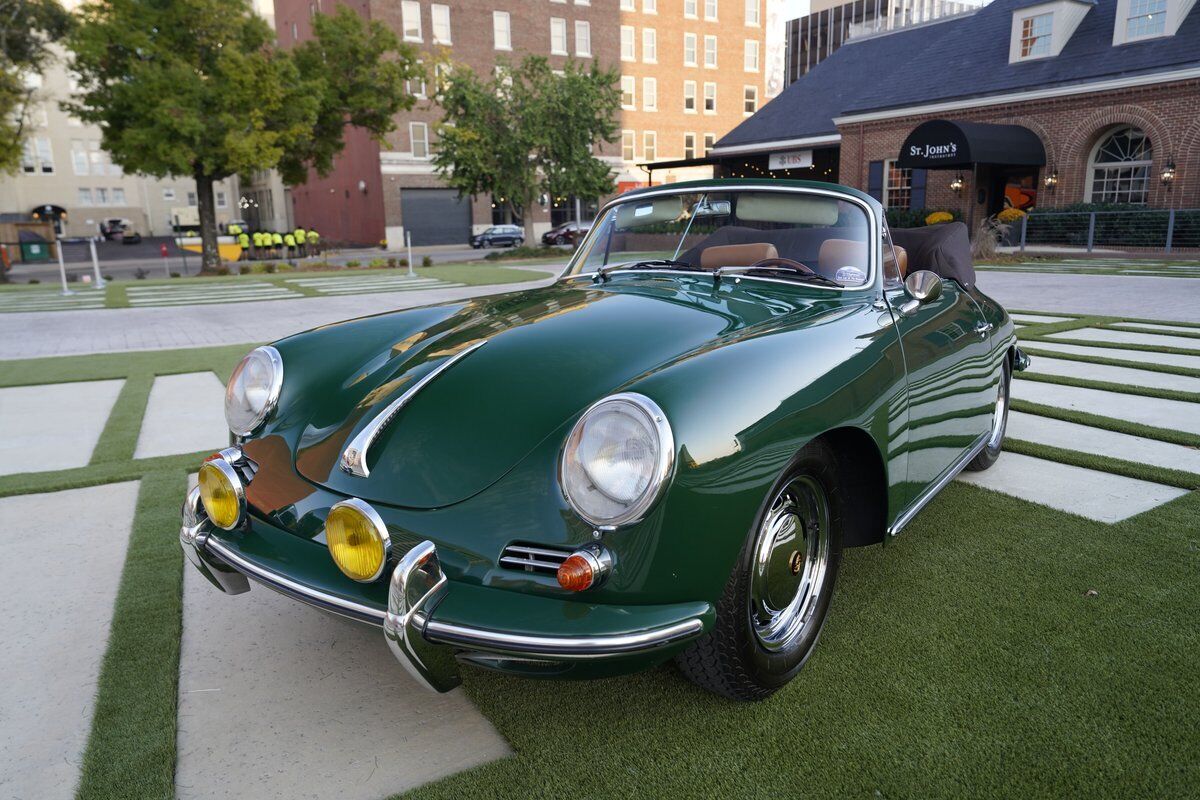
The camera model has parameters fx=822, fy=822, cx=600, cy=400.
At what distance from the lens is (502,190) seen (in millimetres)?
24125

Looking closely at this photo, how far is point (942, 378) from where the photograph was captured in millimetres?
2945

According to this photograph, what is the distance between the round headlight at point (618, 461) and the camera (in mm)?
1747

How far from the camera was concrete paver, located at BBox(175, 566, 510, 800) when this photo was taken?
1911 mm

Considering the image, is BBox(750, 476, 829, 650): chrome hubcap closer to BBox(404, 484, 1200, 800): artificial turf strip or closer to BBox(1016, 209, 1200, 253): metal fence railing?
BBox(404, 484, 1200, 800): artificial turf strip

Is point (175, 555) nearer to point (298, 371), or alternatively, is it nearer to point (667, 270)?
point (298, 371)

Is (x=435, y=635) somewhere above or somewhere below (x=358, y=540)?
below

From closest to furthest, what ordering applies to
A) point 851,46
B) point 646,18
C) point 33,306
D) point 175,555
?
point 175,555 → point 33,306 → point 851,46 → point 646,18

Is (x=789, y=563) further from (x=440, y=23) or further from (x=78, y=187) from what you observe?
(x=78, y=187)

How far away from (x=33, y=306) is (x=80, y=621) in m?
13.3

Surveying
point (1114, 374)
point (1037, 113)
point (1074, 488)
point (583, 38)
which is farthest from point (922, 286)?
point (583, 38)

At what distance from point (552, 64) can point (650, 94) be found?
788 cm

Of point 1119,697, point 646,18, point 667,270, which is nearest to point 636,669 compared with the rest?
point 1119,697

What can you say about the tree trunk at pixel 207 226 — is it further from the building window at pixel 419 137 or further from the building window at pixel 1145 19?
the building window at pixel 1145 19

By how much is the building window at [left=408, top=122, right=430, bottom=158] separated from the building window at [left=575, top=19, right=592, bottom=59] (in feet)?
32.8
